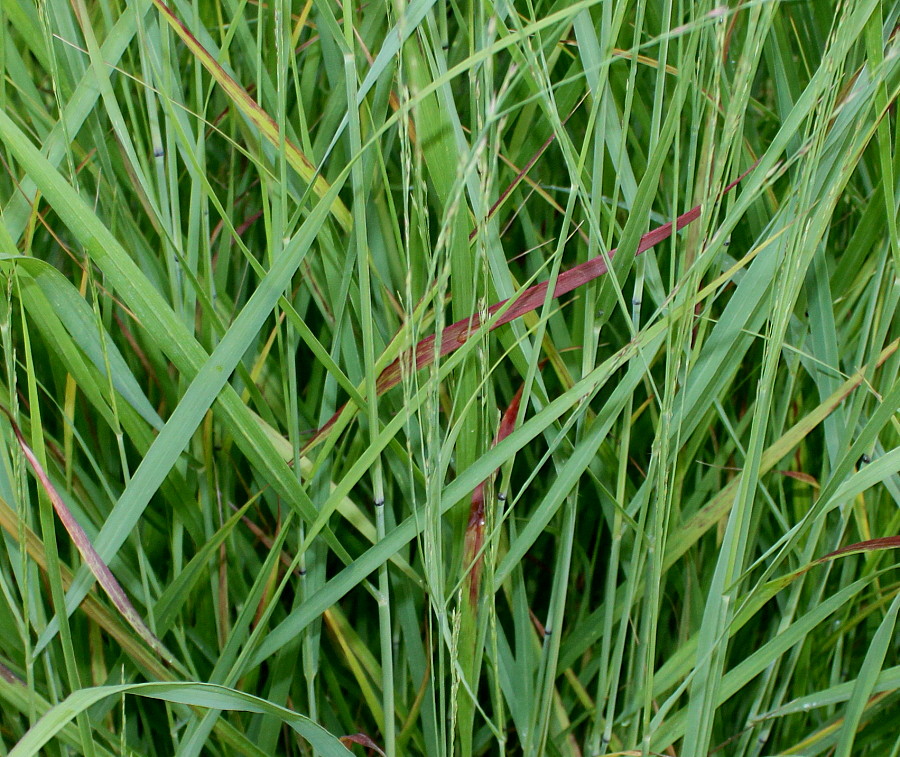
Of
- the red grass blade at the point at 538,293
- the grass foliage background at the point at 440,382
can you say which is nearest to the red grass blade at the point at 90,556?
the grass foliage background at the point at 440,382

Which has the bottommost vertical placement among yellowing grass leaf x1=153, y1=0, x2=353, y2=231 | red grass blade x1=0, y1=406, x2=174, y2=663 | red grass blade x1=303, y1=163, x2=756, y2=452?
red grass blade x1=0, y1=406, x2=174, y2=663

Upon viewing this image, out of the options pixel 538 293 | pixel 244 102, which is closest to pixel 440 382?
pixel 538 293

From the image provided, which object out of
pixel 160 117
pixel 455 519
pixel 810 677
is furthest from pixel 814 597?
pixel 160 117

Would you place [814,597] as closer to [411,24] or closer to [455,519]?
[455,519]

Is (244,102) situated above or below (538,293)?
above

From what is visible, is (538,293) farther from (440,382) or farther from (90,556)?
(90,556)

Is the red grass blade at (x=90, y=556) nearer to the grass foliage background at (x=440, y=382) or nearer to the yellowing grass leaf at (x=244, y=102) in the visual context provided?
the grass foliage background at (x=440, y=382)

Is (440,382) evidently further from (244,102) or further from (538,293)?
(244,102)

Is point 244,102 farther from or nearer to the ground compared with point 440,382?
farther from the ground

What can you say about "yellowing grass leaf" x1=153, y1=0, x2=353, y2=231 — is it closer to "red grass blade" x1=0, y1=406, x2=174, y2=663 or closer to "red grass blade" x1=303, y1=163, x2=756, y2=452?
"red grass blade" x1=303, y1=163, x2=756, y2=452

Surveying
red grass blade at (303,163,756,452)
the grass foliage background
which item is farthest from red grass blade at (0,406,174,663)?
red grass blade at (303,163,756,452)

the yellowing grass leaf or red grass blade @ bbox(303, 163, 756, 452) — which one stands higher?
the yellowing grass leaf
